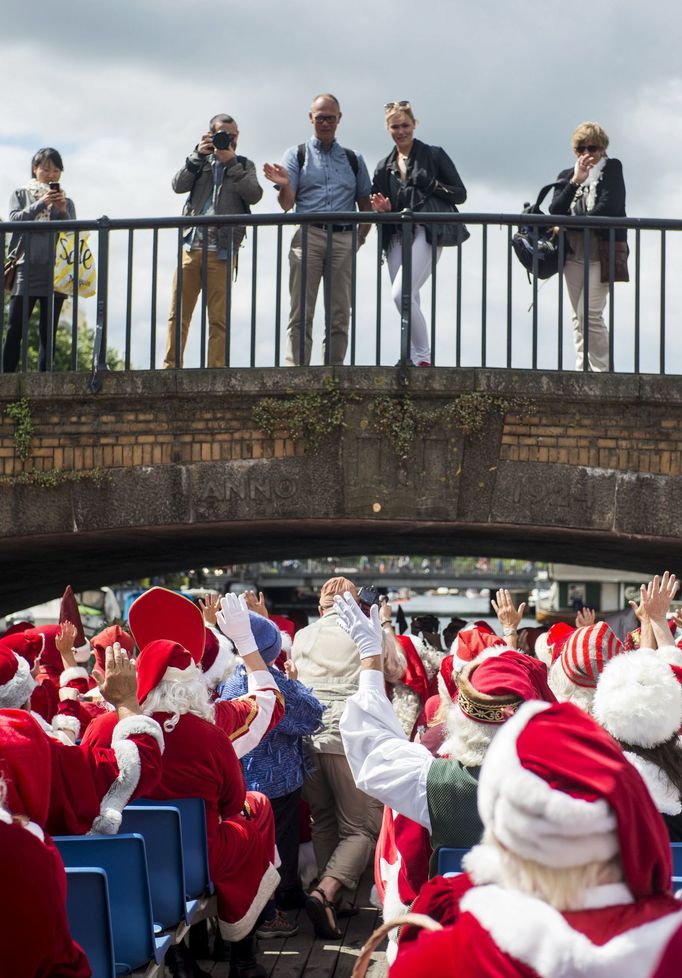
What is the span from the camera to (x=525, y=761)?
2.36 metres

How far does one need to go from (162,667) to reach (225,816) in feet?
2.85

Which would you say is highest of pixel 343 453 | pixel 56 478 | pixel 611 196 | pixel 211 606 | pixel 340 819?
pixel 611 196

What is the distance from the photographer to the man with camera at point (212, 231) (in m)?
10.1

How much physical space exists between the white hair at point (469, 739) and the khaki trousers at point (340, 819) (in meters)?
3.04

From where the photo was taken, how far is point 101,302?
10.3m

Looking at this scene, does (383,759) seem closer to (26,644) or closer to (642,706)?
(642,706)

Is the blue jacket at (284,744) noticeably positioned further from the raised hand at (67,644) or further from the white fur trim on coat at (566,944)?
the white fur trim on coat at (566,944)

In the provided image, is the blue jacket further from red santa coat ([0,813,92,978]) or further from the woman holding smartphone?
the woman holding smartphone

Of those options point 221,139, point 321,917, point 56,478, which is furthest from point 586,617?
point 221,139

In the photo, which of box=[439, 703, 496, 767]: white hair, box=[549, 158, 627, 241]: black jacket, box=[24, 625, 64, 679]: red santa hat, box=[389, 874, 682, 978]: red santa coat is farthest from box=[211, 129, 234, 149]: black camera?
box=[389, 874, 682, 978]: red santa coat

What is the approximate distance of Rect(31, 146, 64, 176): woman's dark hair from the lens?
1048 cm

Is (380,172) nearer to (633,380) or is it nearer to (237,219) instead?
(237,219)

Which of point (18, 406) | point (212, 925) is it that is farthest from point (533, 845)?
point (18, 406)

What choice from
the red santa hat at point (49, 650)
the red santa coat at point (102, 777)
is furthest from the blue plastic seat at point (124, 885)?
the red santa hat at point (49, 650)
